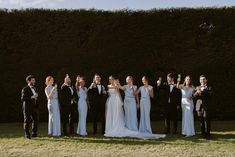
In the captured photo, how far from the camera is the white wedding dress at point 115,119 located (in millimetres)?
→ 14625

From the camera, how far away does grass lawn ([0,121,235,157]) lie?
11.9m

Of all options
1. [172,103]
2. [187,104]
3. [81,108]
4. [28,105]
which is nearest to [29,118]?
[28,105]

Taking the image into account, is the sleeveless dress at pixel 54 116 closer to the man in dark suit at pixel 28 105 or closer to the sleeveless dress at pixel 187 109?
the man in dark suit at pixel 28 105

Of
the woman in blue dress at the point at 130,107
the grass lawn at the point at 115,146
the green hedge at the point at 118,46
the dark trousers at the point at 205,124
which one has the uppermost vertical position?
the green hedge at the point at 118,46

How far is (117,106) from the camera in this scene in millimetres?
15328

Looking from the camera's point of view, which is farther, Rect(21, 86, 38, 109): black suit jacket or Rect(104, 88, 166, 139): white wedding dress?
Rect(104, 88, 166, 139): white wedding dress

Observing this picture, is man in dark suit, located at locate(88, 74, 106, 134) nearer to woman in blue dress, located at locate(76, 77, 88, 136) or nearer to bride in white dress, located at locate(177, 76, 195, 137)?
woman in blue dress, located at locate(76, 77, 88, 136)

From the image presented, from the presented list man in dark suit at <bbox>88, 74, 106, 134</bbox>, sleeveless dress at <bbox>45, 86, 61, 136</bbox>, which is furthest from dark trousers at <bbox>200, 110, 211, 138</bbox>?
sleeveless dress at <bbox>45, 86, 61, 136</bbox>

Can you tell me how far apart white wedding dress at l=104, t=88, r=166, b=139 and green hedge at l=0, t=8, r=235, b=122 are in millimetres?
3433

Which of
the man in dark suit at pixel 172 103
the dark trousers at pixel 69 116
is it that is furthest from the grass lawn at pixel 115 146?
the man in dark suit at pixel 172 103

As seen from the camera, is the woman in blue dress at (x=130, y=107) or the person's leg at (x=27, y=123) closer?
the person's leg at (x=27, y=123)

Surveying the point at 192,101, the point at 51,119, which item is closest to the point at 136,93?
the point at 192,101

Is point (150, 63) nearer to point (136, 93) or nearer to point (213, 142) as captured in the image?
point (136, 93)

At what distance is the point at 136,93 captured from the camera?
15.6 meters
